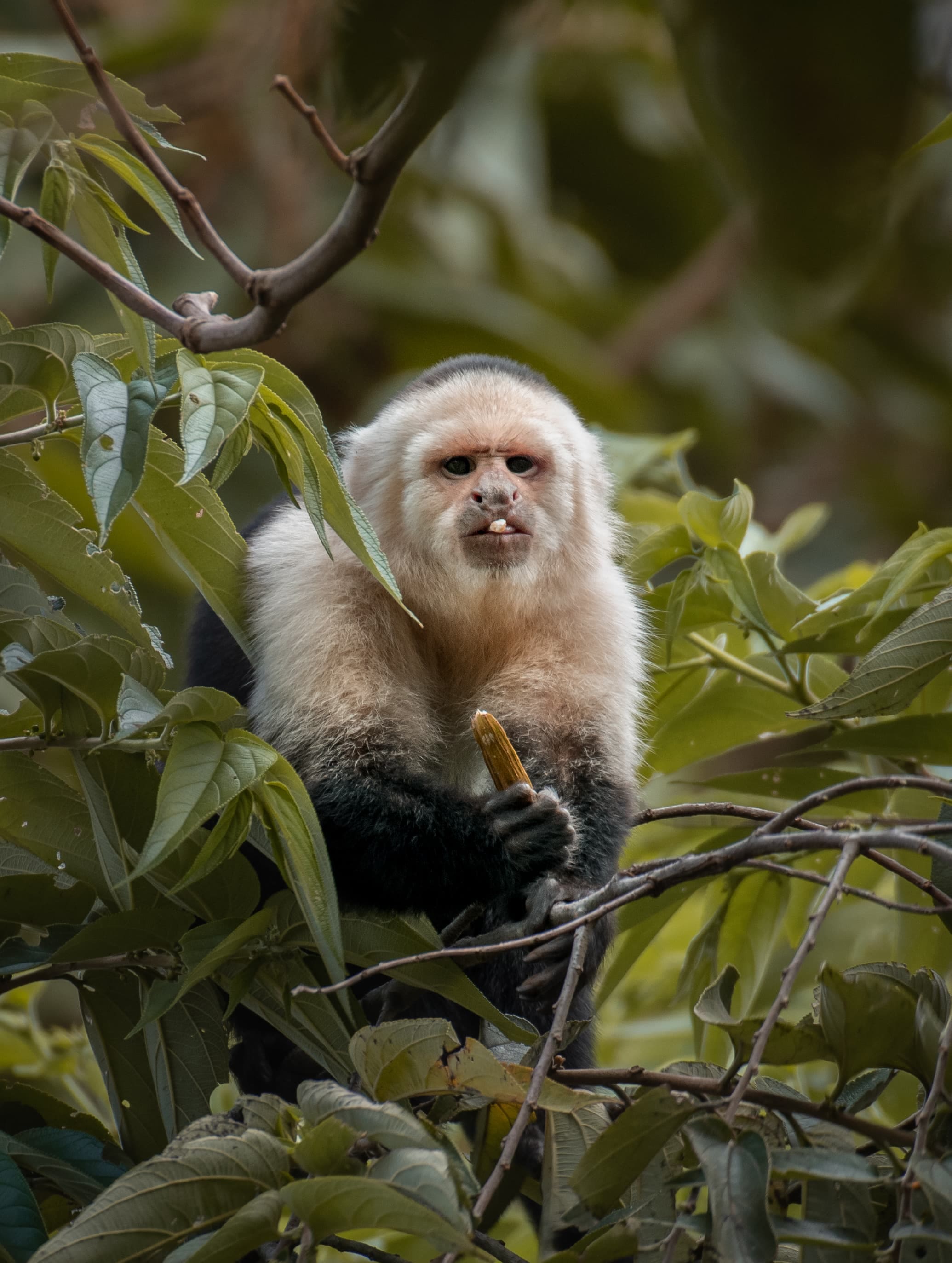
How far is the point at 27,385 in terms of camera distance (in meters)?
1.54

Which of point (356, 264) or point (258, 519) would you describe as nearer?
point (258, 519)

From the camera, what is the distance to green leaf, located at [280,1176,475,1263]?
3.29ft

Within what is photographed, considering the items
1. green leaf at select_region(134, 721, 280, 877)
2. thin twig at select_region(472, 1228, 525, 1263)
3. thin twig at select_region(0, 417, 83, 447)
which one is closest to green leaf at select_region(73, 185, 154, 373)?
thin twig at select_region(0, 417, 83, 447)

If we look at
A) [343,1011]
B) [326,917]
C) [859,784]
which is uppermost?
[859,784]

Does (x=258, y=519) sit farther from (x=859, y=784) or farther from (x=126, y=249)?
(x=859, y=784)

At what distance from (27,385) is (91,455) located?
0.34 m

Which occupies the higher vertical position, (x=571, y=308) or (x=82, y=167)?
(x=82, y=167)

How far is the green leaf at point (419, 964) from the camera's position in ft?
4.90

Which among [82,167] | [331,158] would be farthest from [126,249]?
[331,158]

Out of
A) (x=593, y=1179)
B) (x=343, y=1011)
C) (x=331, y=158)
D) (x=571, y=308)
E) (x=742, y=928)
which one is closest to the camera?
(x=331, y=158)

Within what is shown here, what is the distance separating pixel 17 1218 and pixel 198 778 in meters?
0.50

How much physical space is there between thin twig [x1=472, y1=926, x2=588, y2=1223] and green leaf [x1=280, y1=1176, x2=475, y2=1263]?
67mm

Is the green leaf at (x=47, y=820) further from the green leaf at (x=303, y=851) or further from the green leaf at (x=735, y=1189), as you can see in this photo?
the green leaf at (x=735, y=1189)

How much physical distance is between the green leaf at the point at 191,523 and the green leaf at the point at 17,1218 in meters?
0.75
